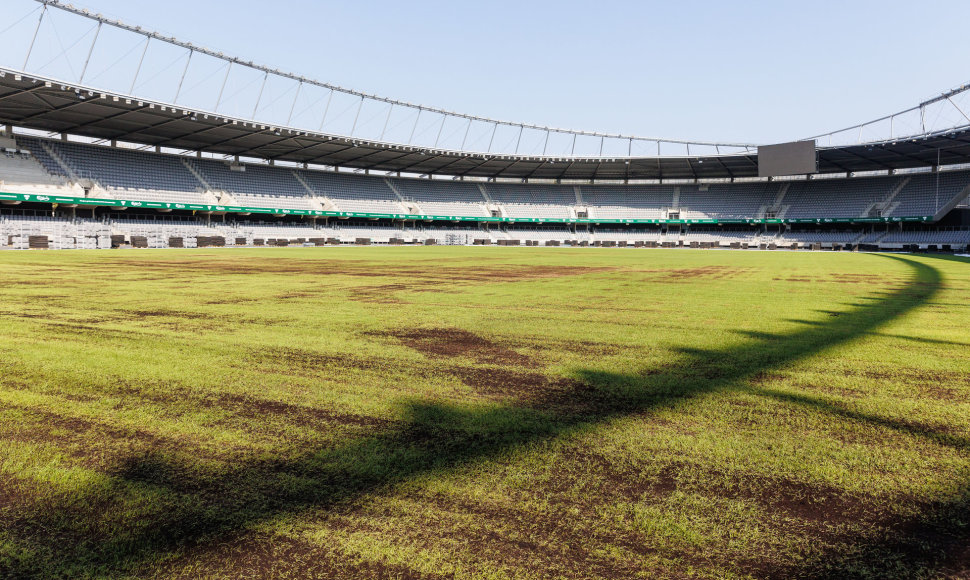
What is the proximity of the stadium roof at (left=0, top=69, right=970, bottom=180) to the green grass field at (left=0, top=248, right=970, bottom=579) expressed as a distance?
40485mm

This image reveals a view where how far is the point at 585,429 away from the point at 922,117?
223ft

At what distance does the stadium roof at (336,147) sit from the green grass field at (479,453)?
40.5 meters

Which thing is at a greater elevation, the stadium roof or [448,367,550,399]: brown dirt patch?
the stadium roof

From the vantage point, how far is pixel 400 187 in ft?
222

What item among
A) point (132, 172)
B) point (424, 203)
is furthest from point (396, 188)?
point (132, 172)

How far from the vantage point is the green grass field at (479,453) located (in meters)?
1.84

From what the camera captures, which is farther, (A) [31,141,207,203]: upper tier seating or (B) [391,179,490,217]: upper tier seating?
(B) [391,179,490,217]: upper tier seating

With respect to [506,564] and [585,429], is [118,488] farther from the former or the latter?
[585,429]

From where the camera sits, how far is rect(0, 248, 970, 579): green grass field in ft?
6.02

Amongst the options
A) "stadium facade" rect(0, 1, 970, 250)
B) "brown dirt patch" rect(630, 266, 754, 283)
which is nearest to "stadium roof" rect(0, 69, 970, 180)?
"stadium facade" rect(0, 1, 970, 250)

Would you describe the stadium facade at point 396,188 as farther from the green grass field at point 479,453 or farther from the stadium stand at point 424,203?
the green grass field at point 479,453

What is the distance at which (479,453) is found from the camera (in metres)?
2.68

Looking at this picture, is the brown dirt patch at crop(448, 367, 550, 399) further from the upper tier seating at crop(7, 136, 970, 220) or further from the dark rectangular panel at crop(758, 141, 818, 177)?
the dark rectangular panel at crop(758, 141, 818, 177)

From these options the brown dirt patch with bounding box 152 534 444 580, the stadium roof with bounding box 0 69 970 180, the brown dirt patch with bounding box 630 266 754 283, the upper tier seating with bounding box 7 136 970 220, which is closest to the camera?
the brown dirt patch with bounding box 152 534 444 580
